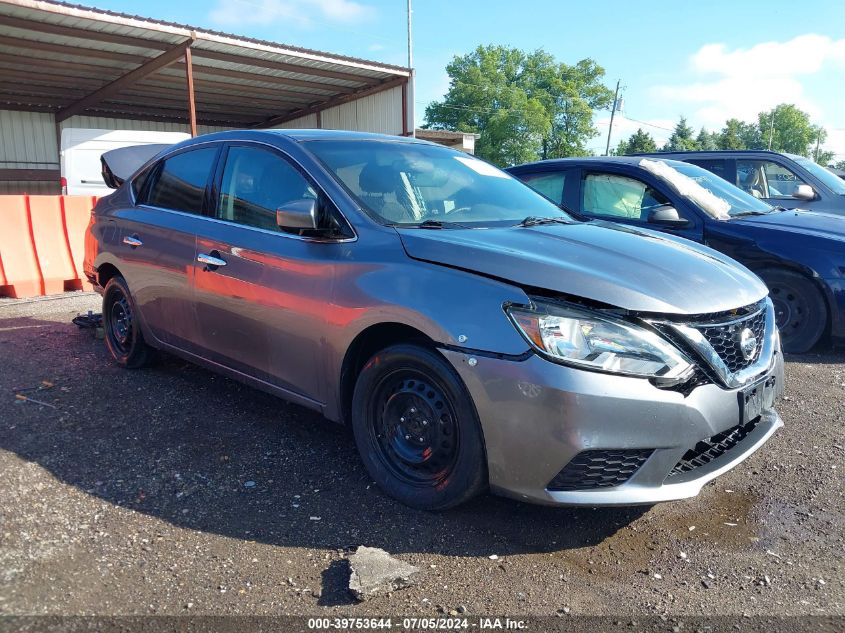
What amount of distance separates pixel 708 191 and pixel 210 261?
4.61m

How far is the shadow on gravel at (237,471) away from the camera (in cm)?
279

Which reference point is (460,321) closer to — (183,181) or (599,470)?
(599,470)

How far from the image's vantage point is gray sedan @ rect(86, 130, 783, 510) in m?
2.46

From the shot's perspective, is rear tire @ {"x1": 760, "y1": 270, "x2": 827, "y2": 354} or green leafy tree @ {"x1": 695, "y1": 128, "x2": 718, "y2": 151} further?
green leafy tree @ {"x1": 695, "y1": 128, "x2": 718, "y2": 151}

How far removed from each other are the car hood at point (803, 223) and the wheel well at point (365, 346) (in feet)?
13.3

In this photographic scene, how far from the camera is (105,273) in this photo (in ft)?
16.6

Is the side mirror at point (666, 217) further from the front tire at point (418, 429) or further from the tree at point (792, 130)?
the tree at point (792, 130)

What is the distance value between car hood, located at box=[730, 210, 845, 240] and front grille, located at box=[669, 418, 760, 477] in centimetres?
345

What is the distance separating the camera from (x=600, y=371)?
2422 millimetres

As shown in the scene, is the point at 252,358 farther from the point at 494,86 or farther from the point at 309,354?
the point at 494,86

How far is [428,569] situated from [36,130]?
79.1 ft

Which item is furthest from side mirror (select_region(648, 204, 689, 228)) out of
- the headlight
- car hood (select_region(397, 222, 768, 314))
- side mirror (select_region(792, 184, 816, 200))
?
the headlight

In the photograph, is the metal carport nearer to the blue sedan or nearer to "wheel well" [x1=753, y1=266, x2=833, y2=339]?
the blue sedan

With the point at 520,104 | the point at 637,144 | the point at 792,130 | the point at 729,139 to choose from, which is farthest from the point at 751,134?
the point at 520,104
